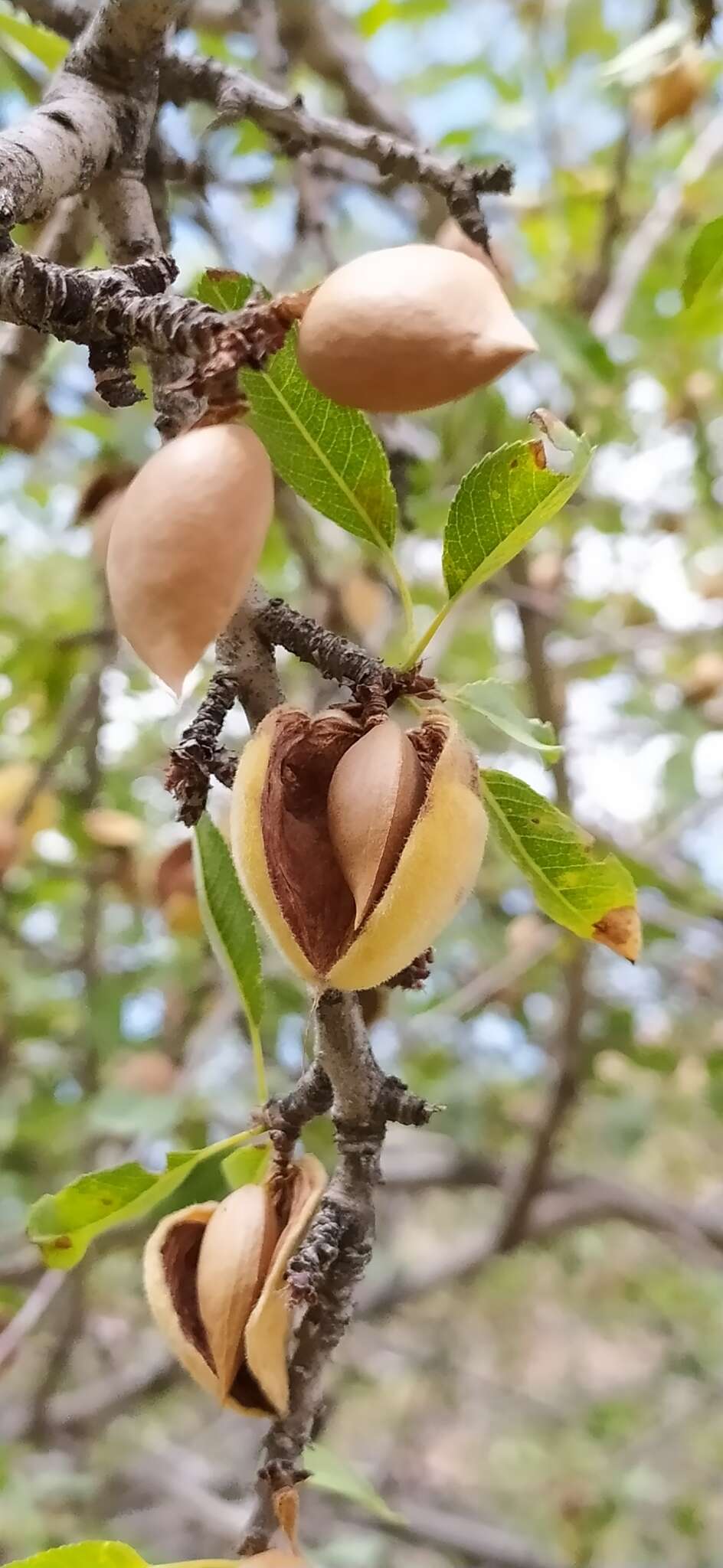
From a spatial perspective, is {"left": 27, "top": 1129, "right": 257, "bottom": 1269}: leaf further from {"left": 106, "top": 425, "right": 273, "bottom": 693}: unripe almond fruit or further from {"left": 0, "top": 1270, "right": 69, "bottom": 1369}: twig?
{"left": 0, "top": 1270, "right": 69, "bottom": 1369}: twig

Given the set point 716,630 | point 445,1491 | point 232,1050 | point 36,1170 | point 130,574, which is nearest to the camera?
point 130,574

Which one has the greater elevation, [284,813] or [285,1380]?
[284,813]

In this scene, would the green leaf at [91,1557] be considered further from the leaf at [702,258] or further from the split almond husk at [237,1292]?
the leaf at [702,258]

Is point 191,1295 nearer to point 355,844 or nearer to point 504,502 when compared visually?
point 355,844

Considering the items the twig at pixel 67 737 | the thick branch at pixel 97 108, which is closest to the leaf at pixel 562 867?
the thick branch at pixel 97 108

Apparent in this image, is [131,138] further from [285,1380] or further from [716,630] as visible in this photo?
[716,630]

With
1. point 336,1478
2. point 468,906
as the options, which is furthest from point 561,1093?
point 336,1478

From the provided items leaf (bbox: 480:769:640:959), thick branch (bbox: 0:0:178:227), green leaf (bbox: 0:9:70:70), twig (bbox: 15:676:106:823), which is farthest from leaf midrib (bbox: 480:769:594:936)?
twig (bbox: 15:676:106:823)

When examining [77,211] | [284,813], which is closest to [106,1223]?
[284,813]
